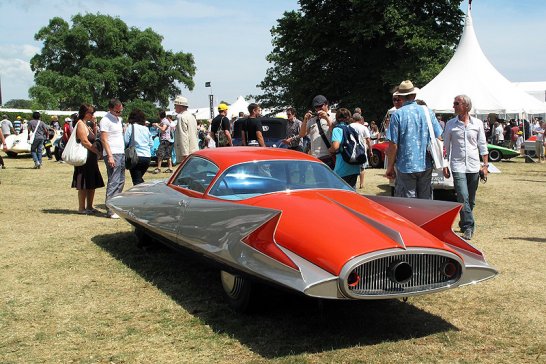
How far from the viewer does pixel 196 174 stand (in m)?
5.88

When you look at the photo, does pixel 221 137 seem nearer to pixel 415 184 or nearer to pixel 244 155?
pixel 415 184

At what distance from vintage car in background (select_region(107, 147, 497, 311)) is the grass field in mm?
408

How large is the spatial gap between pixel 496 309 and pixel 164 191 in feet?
11.3

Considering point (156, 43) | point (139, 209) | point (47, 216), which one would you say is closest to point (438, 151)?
→ point (139, 209)

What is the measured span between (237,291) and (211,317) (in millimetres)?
293

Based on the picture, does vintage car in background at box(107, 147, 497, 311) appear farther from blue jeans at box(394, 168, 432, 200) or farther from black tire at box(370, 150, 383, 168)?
black tire at box(370, 150, 383, 168)

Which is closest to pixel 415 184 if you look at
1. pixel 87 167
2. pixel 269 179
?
pixel 269 179

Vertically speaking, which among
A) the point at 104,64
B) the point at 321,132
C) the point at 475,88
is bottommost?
the point at 321,132

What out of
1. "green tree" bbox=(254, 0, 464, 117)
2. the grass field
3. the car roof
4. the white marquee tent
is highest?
"green tree" bbox=(254, 0, 464, 117)

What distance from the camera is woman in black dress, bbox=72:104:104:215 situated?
901 centimetres

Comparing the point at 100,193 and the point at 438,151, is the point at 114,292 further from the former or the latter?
the point at 100,193

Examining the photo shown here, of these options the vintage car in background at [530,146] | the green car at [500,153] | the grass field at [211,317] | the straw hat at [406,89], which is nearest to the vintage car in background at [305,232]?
the grass field at [211,317]

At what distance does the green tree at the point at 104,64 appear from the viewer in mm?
60438

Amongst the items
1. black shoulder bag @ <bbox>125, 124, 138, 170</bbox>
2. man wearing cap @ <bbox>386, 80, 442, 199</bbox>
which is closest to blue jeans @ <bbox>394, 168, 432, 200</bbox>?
man wearing cap @ <bbox>386, 80, 442, 199</bbox>
